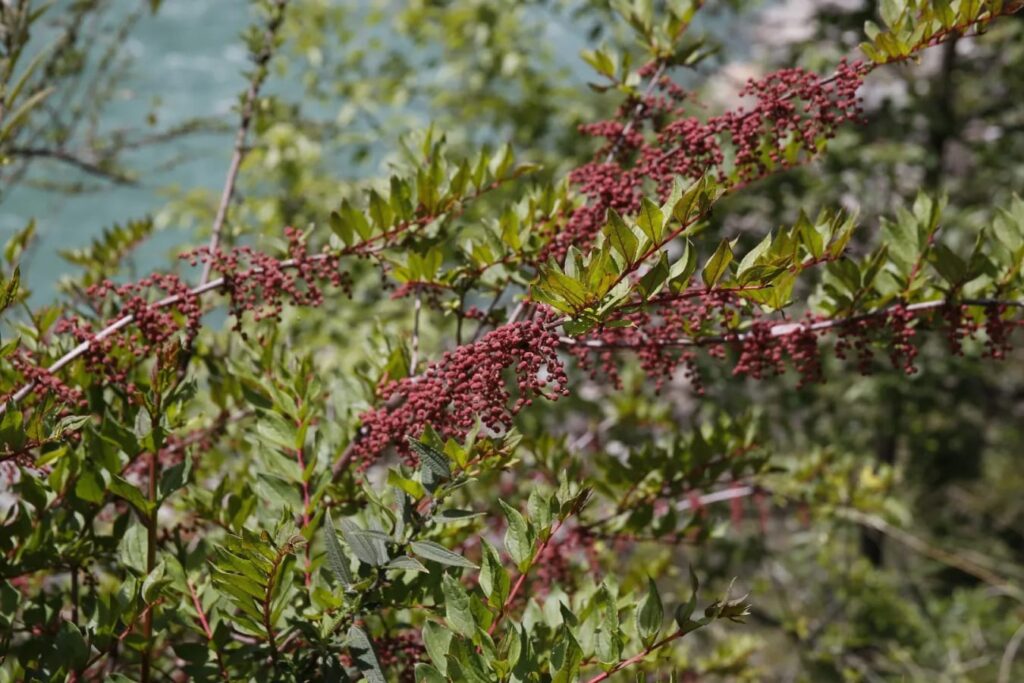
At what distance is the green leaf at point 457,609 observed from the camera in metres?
0.84

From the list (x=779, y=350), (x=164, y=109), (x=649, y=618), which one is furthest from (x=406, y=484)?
(x=164, y=109)

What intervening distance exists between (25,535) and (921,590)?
478 centimetres

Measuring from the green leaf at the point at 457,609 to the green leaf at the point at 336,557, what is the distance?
0.36ft

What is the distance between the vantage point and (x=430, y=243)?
1184 mm

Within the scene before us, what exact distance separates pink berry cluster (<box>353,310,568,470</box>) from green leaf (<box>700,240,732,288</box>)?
16cm

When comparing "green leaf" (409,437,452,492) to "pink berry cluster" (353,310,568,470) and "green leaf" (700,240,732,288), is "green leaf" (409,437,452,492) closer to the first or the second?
"pink berry cluster" (353,310,568,470)

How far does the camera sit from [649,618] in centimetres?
90

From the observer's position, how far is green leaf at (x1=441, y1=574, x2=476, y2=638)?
2.75ft

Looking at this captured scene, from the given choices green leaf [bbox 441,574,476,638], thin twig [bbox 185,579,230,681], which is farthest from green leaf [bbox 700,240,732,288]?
thin twig [bbox 185,579,230,681]

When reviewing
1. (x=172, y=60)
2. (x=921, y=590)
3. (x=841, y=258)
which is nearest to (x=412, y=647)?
(x=841, y=258)

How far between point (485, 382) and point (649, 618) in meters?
0.29

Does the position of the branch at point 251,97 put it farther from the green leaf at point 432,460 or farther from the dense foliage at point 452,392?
the green leaf at point 432,460

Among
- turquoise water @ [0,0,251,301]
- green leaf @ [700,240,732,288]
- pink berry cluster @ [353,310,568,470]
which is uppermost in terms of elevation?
turquoise water @ [0,0,251,301]

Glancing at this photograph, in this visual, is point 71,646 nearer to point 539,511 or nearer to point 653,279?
point 539,511
